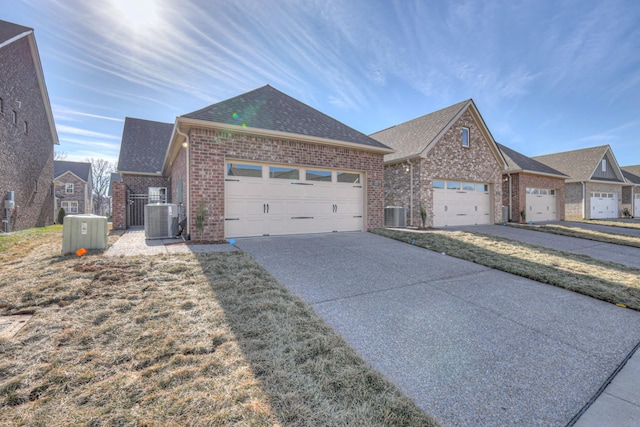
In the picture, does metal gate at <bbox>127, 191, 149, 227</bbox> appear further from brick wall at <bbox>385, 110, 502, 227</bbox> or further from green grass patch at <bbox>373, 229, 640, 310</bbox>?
brick wall at <bbox>385, 110, 502, 227</bbox>

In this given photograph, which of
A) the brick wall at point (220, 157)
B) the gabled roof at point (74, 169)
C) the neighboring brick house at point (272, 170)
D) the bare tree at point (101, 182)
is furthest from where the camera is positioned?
the bare tree at point (101, 182)

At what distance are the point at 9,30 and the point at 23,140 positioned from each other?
14.5 feet

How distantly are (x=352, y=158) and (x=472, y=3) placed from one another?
5.58 m

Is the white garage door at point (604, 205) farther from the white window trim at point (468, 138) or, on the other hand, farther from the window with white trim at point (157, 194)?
the window with white trim at point (157, 194)

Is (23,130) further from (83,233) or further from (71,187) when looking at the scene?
(71,187)

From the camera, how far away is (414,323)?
10.8 feet

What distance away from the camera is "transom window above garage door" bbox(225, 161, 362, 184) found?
8078mm

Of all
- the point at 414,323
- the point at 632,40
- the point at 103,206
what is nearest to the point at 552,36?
the point at 632,40

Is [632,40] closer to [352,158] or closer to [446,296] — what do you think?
[352,158]

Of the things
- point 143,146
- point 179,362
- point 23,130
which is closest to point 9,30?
point 23,130

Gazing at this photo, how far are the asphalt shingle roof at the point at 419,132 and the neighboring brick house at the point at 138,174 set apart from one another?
1305 centimetres

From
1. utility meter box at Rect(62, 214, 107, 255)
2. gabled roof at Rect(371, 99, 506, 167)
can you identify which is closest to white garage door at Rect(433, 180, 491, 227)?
gabled roof at Rect(371, 99, 506, 167)

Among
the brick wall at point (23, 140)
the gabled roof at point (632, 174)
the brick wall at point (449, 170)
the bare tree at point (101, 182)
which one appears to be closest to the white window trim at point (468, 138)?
the brick wall at point (449, 170)

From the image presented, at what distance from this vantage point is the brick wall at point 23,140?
1036cm
